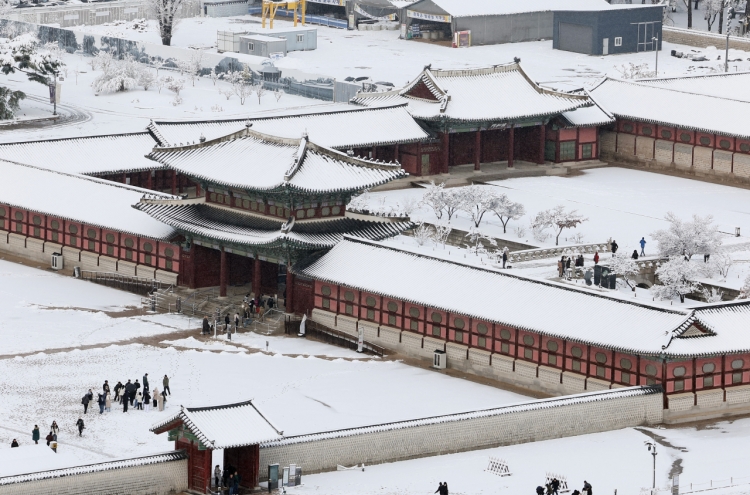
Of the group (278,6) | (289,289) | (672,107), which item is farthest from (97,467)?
(278,6)

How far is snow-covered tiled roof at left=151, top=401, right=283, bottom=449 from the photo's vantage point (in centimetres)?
6888

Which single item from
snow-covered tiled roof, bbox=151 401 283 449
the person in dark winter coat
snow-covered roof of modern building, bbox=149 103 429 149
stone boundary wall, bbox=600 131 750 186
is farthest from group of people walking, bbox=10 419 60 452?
stone boundary wall, bbox=600 131 750 186

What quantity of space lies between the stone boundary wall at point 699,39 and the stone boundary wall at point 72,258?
297ft

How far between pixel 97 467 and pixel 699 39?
407 feet

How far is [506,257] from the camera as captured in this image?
341 ft

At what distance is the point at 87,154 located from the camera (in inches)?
4611

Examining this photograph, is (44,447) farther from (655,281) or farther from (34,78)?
(34,78)

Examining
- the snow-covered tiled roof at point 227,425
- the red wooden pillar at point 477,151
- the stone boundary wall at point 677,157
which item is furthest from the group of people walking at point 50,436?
the stone boundary wall at point 677,157

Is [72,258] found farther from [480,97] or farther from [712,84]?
[712,84]

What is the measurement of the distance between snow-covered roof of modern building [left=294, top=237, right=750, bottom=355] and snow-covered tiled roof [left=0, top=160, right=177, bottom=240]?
471 inches

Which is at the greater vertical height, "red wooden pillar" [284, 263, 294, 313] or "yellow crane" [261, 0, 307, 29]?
"yellow crane" [261, 0, 307, 29]

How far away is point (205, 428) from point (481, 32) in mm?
117296

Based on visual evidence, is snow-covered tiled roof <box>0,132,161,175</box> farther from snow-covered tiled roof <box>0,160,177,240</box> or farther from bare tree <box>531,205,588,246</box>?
bare tree <box>531,205,588,246</box>

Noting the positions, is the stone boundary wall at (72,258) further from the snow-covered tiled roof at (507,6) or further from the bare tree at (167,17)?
the snow-covered tiled roof at (507,6)
